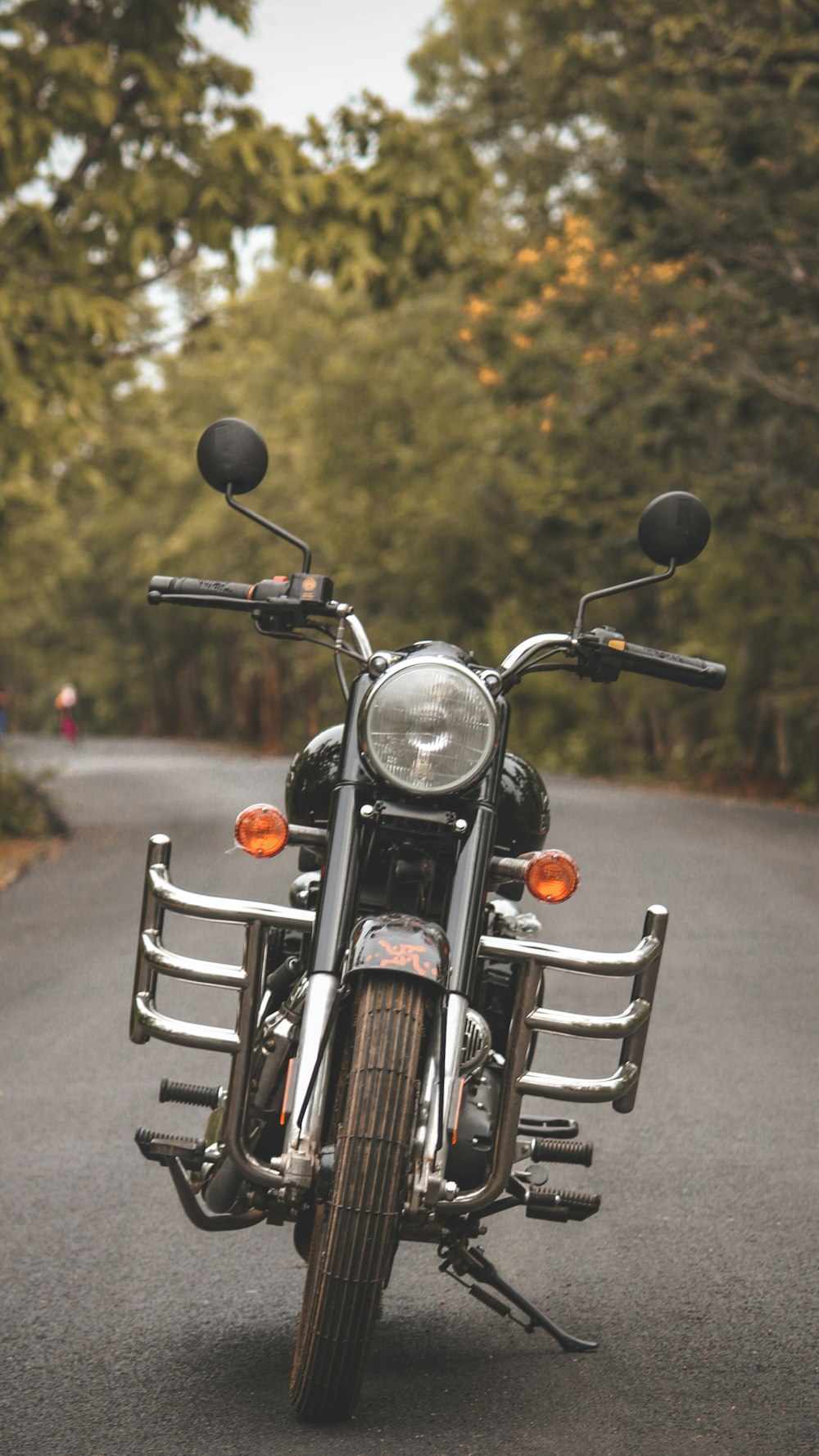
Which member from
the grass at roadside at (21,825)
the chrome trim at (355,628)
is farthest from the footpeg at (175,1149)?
the grass at roadside at (21,825)

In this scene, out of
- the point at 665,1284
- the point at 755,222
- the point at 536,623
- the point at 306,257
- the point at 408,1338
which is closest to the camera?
the point at 408,1338

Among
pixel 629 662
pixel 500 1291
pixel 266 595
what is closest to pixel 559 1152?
pixel 500 1291

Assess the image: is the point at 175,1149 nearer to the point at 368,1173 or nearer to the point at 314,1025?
the point at 314,1025

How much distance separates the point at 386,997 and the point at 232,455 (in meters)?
1.46

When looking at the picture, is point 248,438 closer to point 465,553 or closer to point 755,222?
point 755,222

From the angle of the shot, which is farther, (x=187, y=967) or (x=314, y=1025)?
(x=187, y=967)

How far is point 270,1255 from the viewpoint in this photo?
4742 mm

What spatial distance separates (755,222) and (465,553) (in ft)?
62.2

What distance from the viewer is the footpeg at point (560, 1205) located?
A: 3973 mm

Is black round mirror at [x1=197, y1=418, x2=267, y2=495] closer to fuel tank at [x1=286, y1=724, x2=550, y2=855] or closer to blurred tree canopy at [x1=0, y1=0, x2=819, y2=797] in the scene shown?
fuel tank at [x1=286, y1=724, x2=550, y2=855]

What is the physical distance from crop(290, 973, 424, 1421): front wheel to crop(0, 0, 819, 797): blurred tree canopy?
8.92 metres

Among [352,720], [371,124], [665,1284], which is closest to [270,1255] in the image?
[665,1284]

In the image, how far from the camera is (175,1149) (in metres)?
3.96

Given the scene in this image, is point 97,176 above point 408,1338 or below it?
above
